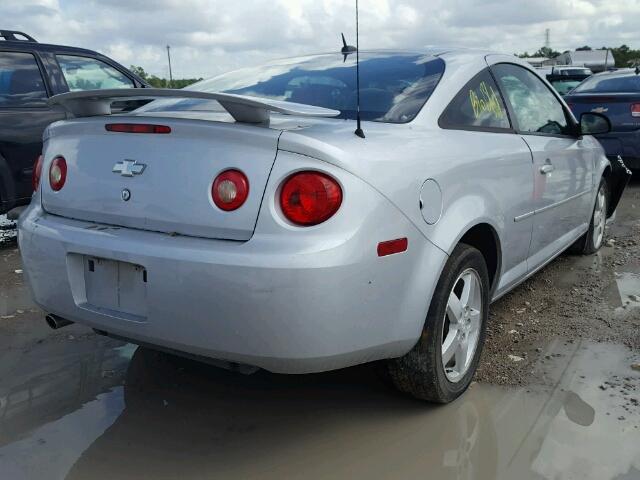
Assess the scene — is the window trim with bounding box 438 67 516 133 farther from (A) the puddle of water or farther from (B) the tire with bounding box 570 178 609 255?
(B) the tire with bounding box 570 178 609 255

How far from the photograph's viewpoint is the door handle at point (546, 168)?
11.6 ft

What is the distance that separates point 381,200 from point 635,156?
6518 millimetres

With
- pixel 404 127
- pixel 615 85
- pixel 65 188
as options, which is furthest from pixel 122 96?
pixel 615 85

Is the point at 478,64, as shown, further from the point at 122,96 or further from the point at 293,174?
the point at 122,96

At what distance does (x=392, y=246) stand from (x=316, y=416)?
3.03ft

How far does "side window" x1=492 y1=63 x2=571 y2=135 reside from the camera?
140 inches

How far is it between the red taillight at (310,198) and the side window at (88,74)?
15.1 ft

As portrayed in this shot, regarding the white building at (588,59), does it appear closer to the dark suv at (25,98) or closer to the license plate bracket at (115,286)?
the dark suv at (25,98)

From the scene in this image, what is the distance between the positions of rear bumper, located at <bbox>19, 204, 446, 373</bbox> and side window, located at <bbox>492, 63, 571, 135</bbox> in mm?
1473

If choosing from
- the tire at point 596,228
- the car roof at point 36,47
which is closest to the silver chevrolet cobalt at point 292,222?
the tire at point 596,228

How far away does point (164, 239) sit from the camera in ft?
7.57

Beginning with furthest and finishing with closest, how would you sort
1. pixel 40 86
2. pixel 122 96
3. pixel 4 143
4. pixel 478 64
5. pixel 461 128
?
1. pixel 40 86
2. pixel 4 143
3. pixel 478 64
4. pixel 461 128
5. pixel 122 96

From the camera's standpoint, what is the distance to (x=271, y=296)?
211 cm

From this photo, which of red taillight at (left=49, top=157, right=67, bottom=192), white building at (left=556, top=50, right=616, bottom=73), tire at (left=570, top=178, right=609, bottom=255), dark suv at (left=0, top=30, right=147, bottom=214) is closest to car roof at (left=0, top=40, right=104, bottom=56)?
dark suv at (left=0, top=30, right=147, bottom=214)
